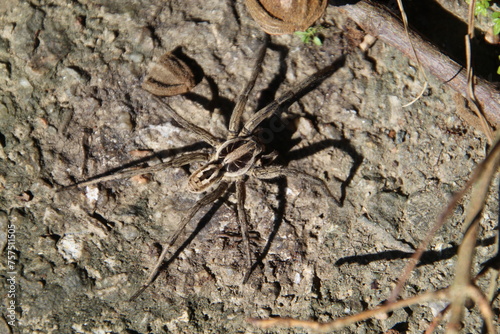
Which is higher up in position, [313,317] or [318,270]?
[318,270]

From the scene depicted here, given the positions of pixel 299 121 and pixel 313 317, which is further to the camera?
pixel 299 121

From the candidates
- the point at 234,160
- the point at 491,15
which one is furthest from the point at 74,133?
the point at 491,15

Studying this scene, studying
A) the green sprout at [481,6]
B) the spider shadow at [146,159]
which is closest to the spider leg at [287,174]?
the spider shadow at [146,159]

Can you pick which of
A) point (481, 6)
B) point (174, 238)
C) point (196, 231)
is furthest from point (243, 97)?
point (481, 6)

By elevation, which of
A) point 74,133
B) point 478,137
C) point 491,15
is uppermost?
point 491,15

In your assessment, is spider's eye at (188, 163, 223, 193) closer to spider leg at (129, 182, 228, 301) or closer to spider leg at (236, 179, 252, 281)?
spider leg at (129, 182, 228, 301)

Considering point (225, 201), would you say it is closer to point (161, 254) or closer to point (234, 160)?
point (234, 160)

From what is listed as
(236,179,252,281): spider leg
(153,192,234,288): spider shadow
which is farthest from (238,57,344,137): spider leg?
(153,192,234,288): spider shadow
